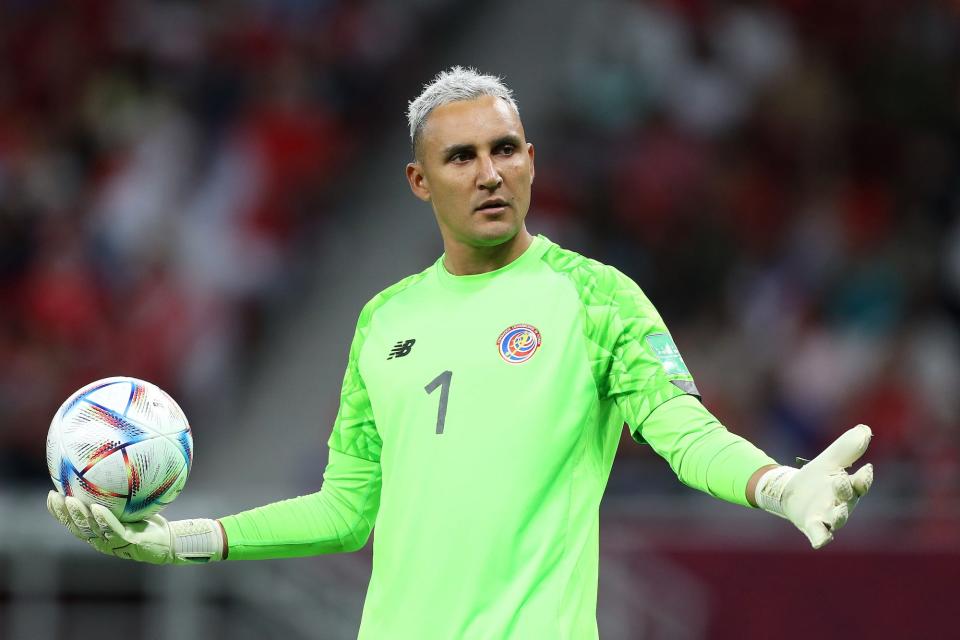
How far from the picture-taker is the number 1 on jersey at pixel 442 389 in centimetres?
466

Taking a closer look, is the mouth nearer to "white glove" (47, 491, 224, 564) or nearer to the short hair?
the short hair

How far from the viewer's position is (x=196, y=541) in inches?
195

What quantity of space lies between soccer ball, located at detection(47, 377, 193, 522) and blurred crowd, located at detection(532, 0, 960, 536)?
6.26 metres

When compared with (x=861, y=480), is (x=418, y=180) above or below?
above

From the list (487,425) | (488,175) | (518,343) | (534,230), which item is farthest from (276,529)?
(534,230)

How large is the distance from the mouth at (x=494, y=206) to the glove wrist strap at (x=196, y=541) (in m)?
1.27

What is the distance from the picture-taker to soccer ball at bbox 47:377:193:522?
4.72 m

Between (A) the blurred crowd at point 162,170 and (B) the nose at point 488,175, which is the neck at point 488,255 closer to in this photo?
(B) the nose at point 488,175

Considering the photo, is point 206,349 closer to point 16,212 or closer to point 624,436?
point 16,212

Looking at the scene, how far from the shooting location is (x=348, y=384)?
16.8 feet

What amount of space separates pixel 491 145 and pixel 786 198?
7981 mm

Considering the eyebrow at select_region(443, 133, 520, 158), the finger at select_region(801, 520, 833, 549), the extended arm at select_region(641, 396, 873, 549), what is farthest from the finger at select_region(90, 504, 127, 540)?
the finger at select_region(801, 520, 833, 549)

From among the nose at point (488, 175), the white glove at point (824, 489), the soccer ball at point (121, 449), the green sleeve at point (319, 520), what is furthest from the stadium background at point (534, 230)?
the white glove at point (824, 489)

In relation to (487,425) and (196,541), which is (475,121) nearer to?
(487,425)
